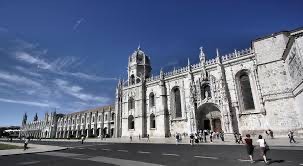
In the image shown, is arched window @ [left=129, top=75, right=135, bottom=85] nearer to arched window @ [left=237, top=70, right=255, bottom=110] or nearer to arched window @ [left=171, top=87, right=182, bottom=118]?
arched window @ [left=171, top=87, right=182, bottom=118]

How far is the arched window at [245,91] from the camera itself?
30.8 meters

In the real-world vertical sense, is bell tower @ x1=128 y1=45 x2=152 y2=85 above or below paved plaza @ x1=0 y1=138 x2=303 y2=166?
above

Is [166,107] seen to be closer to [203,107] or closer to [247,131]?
[203,107]

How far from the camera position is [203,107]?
3525 centimetres

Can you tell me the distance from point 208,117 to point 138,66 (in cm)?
2584

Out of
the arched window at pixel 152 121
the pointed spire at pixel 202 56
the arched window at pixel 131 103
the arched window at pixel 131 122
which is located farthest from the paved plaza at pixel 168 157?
the arched window at pixel 131 103

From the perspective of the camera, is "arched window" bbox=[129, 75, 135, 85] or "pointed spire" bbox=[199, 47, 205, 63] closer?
"pointed spire" bbox=[199, 47, 205, 63]

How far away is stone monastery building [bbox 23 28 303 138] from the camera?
24906 mm

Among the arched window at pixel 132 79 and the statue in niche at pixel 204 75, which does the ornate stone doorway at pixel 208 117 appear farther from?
the arched window at pixel 132 79

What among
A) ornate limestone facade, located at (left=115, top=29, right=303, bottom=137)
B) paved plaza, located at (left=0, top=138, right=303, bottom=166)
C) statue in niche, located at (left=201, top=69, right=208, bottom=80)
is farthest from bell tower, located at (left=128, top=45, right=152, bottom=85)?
paved plaza, located at (left=0, top=138, right=303, bottom=166)

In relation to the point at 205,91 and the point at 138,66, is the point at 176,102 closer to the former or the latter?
the point at 205,91

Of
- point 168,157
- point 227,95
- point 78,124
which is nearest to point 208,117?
point 227,95

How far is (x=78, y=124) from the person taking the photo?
82062mm

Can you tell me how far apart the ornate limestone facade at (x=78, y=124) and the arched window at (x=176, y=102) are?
24.1 metres
